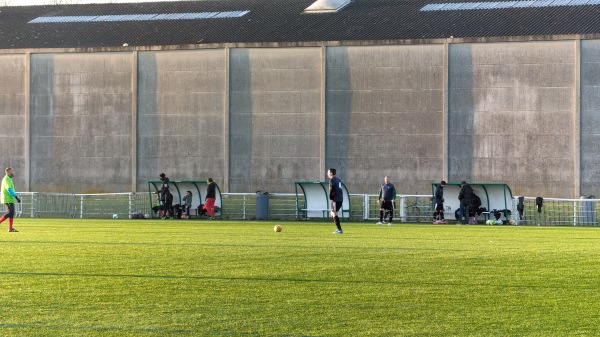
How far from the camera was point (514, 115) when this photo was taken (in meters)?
48.0

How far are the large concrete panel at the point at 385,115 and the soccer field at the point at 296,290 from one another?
27.5 meters

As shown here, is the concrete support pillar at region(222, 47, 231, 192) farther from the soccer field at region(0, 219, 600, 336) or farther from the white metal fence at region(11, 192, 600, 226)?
the soccer field at region(0, 219, 600, 336)

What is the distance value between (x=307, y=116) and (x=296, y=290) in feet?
126

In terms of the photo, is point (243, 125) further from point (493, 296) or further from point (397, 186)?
point (493, 296)

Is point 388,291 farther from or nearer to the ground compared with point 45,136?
nearer to the ground

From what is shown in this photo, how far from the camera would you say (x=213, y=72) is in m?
52.1

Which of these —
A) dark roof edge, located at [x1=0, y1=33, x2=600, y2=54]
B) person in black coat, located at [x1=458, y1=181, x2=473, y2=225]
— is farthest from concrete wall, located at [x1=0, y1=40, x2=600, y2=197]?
person in black coat, located at [x1=458, y1=181, x2=473, y2=225]

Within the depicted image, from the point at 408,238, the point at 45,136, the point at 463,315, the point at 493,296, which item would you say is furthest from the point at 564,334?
the point at 45,136

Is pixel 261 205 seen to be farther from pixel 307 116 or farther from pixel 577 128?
pixel 577 128

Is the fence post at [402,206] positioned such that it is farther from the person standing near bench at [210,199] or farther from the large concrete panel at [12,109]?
the large concrete panel at [12,109]

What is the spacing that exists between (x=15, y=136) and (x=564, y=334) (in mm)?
47515

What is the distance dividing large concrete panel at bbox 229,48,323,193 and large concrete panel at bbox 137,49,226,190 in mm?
813

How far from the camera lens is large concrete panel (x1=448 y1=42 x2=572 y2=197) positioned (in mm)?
47281

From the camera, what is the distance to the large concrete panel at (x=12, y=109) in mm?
54188
